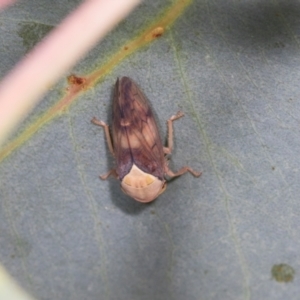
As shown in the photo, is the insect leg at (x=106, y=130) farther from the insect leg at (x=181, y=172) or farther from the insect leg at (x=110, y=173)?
the insect leg at (x=181, y=172)

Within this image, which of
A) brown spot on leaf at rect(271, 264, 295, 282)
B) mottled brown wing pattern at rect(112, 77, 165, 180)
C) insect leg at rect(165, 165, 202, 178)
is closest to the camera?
brown spot on leaf at rect(271, 264, 295, 282)

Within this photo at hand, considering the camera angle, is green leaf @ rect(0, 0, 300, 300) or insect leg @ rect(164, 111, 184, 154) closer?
green leaf @ rect(0, 0, 300, 300)

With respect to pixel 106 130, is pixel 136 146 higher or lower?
lower

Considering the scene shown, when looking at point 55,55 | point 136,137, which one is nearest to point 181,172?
point 136,137

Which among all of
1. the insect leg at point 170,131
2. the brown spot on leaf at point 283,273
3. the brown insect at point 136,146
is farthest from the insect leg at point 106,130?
the brown spot on leaf at point 283,273

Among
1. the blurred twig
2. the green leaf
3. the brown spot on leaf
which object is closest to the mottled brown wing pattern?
the green leaf

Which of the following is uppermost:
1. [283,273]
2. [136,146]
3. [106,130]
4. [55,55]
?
[55,55]

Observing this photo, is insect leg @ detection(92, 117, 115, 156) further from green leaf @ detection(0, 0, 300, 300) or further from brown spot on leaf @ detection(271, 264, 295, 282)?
brown spot on leaf @ detection(271, 264, 295, 282)

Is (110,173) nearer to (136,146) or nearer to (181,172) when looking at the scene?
(136,146)
